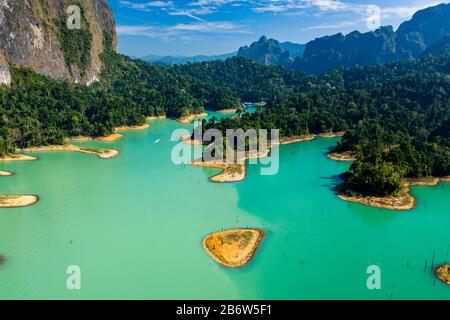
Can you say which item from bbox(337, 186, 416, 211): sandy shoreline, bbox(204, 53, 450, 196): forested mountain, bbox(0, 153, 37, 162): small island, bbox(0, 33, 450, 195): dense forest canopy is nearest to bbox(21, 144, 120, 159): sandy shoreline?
bbox(0, 33, 450, 195): dense forest canopy

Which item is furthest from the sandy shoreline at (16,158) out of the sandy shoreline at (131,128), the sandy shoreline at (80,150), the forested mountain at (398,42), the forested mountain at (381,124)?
the forested mountain at (398,42)

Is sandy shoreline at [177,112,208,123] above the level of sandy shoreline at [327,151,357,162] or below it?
above

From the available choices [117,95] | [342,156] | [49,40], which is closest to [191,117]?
[117,95]

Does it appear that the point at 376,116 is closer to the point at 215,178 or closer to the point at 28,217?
the point at 215,178

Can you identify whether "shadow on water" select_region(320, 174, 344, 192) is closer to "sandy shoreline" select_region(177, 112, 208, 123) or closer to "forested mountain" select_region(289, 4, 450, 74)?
"sandy shoreline" select_region(177, 112, 208, 123)

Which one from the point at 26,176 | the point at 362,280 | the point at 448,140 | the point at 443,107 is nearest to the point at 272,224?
the point at 362,280
